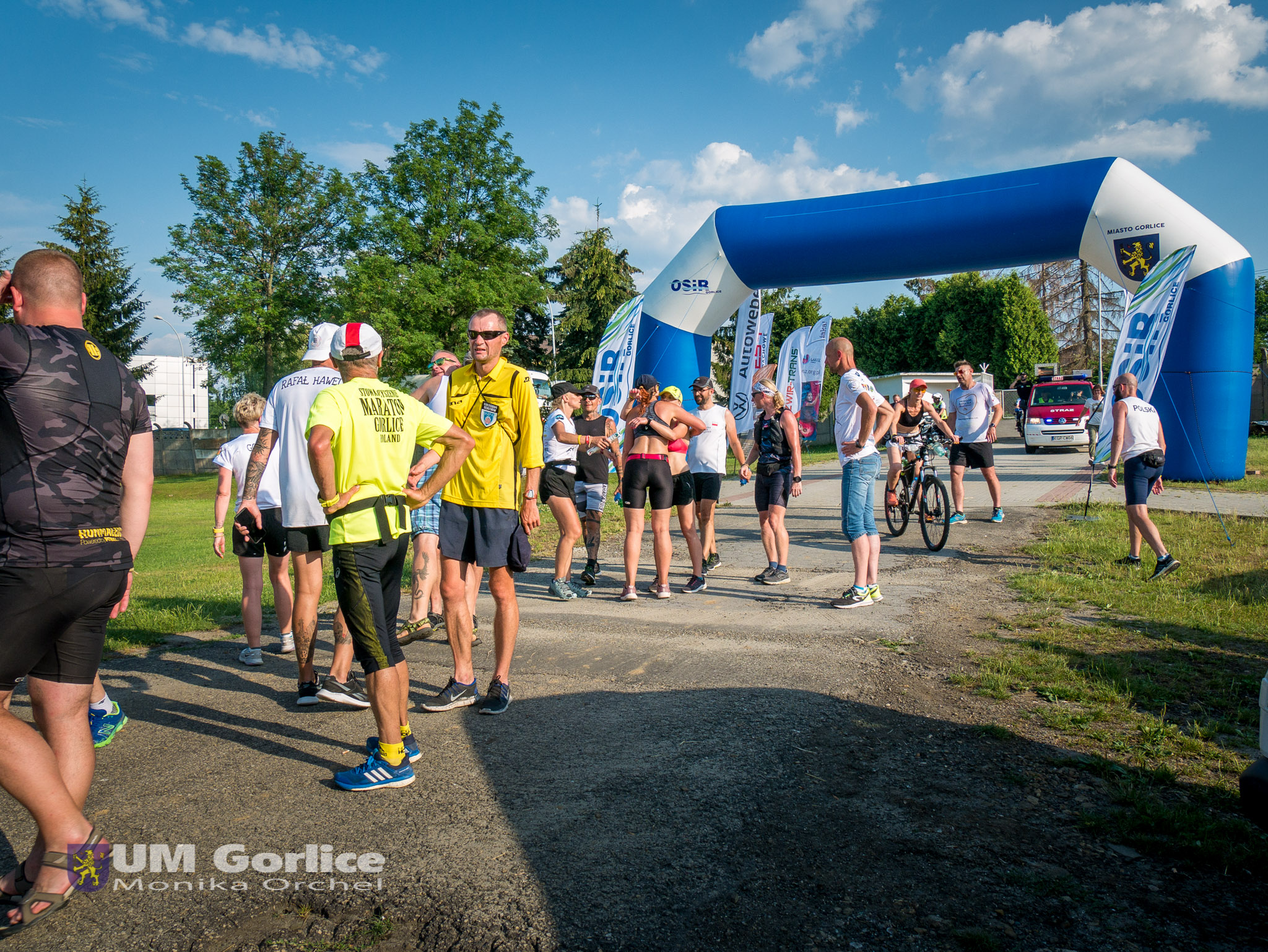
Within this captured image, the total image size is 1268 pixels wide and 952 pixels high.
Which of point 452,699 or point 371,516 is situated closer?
point 371,516

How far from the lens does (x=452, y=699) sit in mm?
4262

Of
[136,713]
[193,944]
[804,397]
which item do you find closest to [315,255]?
[804,397]

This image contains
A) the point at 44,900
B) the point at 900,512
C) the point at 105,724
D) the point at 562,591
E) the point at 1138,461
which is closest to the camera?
the point at 44,900

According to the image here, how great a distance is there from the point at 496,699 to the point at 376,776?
0.99m

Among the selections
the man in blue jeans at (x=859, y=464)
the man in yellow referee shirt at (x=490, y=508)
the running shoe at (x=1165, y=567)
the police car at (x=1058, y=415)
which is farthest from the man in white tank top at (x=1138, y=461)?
the police car at (x=1058, y=415)

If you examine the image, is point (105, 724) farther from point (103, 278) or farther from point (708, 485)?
point (103, 278)

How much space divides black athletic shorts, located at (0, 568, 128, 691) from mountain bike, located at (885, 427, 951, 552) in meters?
7.97

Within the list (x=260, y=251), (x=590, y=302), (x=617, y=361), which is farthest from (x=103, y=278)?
(x=617, y=361)

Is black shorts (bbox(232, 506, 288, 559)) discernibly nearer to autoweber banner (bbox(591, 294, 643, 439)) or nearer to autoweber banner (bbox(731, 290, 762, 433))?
autoweber banner (bbox(591, 294, 643, 439))

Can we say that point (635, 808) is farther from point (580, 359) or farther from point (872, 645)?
point (580, 359)

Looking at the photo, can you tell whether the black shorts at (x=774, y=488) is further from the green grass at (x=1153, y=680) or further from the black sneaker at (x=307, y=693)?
the black sneaker at (x=307, y=693)

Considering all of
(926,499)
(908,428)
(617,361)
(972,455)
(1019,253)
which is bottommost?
(926,499)

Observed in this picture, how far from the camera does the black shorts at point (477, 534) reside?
424cm

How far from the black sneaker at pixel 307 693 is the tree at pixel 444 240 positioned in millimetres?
27453
